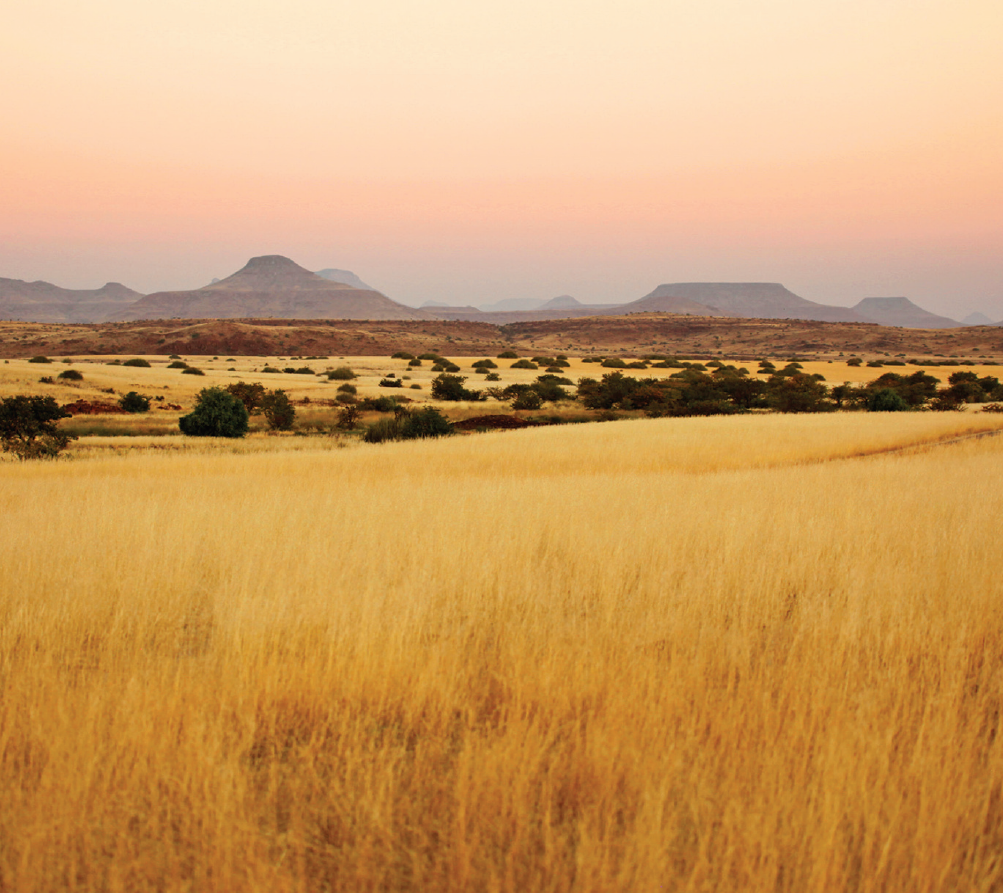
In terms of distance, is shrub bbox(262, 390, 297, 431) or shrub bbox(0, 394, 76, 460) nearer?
shrub bbox(0, 394, 76, 460)

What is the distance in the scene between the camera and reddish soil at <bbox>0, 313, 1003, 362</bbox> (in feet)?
331

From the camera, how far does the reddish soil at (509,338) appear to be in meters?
101

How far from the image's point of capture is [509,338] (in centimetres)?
15000

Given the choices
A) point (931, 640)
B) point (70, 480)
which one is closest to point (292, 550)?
point (931, 640)

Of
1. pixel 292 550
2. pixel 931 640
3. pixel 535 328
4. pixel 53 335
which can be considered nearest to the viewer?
pixel 931 640

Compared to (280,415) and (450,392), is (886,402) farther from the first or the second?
(280,415)

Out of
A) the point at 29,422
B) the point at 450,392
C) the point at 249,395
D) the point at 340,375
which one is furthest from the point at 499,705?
the point at 340,375

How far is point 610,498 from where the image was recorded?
11.1 meters

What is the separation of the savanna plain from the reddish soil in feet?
312

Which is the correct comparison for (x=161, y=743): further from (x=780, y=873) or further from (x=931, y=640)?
(x=931, y=640)

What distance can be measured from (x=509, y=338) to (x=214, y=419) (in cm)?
12704

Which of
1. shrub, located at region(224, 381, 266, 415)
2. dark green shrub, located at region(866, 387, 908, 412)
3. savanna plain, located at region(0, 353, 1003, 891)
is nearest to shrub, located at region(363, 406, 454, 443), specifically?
shrub, located at region(224, 381, 266, 415)

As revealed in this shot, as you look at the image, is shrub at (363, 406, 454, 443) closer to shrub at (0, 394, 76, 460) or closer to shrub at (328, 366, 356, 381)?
shrub at (0, 394, 76, 460)

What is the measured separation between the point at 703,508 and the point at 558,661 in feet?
20.3
